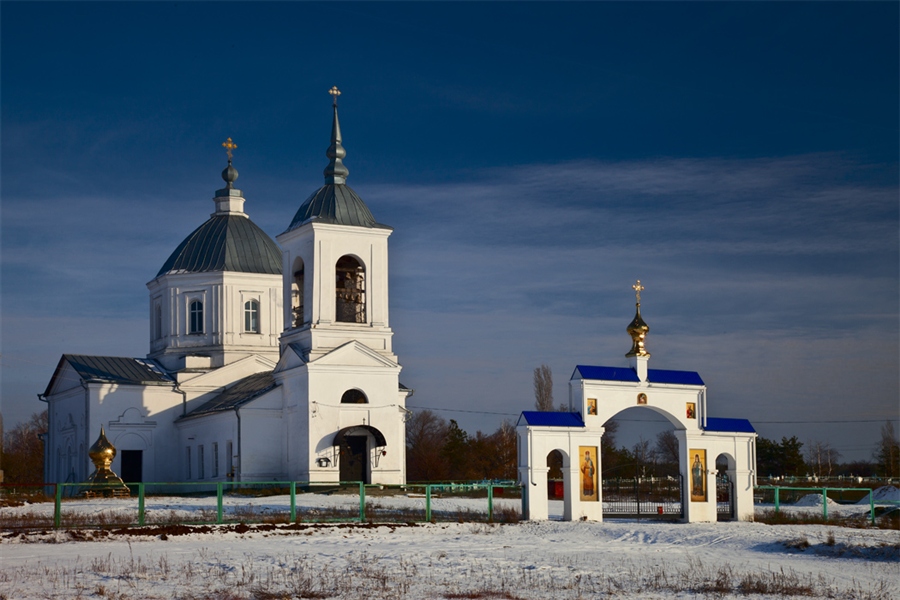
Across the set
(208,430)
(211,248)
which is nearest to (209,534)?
(208,430)

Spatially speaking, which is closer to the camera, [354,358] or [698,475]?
[698,475]

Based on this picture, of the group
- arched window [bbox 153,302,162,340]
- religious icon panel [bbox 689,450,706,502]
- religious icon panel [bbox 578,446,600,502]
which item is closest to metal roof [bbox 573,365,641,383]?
religious icon panel [bbox 578,446,600,502]

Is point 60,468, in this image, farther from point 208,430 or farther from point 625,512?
point 625,512

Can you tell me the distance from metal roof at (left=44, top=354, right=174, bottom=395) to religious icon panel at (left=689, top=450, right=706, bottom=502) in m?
22.0

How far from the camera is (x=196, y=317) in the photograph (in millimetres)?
46344

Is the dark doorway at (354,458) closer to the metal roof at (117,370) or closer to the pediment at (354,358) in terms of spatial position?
the pediment at (354,358)

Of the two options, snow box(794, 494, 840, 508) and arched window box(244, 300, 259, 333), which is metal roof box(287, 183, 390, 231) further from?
snow box(794, 494, 840, 508)

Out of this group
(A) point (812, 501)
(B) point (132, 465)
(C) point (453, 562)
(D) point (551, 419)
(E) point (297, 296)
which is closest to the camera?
(C) point (453, 562)

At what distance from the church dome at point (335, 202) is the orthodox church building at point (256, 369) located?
0.16ft

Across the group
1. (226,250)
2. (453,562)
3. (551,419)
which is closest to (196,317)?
(226,250)

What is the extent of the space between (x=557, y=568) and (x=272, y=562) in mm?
4462

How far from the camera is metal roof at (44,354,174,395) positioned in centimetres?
4366

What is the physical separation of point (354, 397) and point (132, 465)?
394 inches

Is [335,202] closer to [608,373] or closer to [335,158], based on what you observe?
[335,158]
